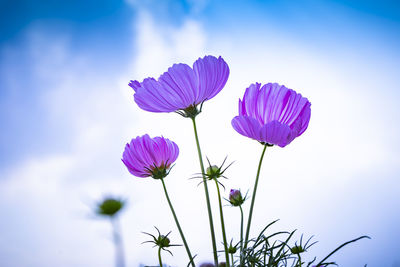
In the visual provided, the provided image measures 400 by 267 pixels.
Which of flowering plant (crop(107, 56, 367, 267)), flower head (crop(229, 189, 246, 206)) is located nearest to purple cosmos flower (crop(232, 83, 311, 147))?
flowering plant (crop(107, 56, 367, 267))

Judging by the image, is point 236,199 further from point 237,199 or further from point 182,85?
point 182,85

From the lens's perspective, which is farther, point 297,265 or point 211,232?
point 297,265

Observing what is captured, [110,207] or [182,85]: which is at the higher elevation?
[182,85]

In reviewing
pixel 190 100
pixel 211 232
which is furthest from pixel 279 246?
pixel 190 100

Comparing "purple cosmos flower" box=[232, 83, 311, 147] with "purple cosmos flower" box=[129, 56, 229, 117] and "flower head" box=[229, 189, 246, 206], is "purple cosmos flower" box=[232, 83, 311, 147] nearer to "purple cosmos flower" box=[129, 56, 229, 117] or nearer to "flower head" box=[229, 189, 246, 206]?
"purple cosmos flower" box=[129, 56, 229, 117]

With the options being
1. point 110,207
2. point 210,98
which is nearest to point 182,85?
point 210,98

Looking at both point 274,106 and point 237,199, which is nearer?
point 274,106

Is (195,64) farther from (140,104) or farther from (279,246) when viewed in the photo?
(279,246)
